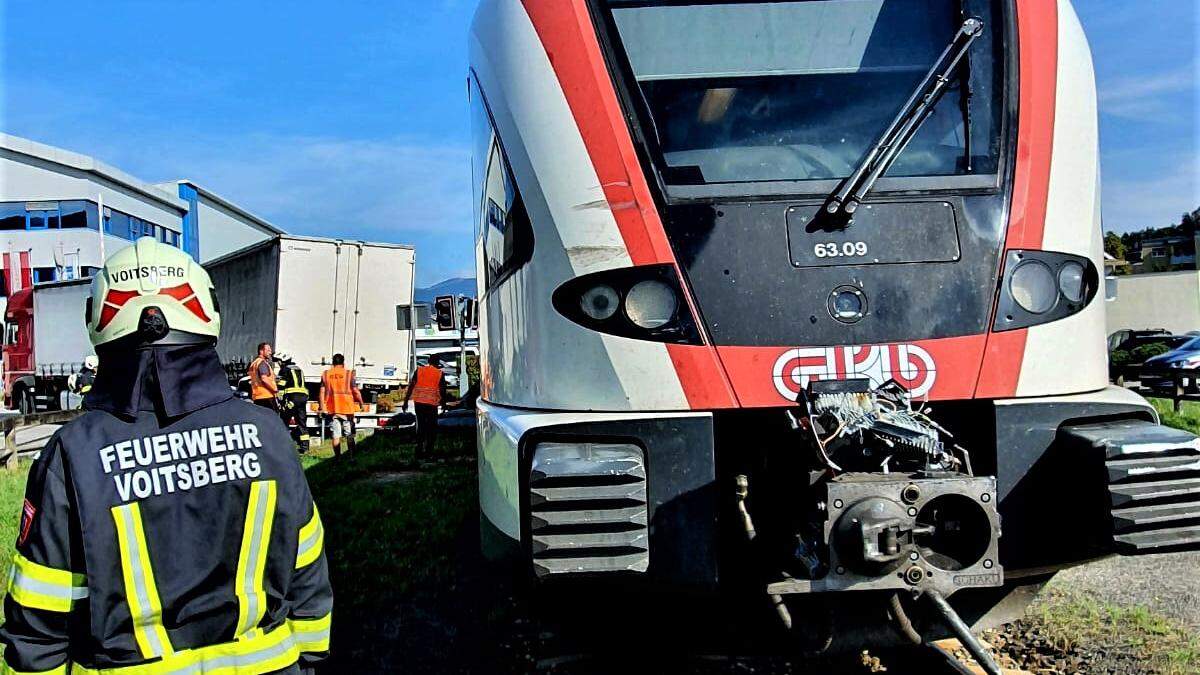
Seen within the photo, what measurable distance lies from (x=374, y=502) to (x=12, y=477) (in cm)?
551

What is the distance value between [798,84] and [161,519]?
270 cm

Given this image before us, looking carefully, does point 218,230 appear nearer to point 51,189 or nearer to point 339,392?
point 51,189

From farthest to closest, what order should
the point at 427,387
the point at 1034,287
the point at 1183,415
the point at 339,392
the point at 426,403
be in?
the point at 339,392 < the point at 427,387 < the point at 426,403 < the point at 1183,415 < the point at 1034,287

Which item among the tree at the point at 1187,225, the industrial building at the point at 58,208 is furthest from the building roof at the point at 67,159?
the tree at the point at 1187,225

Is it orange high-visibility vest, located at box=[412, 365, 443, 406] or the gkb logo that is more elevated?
the gkb logo

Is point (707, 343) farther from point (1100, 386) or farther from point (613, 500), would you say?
point (1100, 386)

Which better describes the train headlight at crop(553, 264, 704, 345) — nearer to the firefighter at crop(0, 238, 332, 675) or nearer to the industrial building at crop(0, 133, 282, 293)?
the firefighter at crop(0, 238, 332, 675)

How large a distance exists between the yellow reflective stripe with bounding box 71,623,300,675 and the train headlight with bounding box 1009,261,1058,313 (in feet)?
8.51

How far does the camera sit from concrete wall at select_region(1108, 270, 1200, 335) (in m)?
39.8

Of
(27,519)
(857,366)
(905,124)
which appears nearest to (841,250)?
(857,366)

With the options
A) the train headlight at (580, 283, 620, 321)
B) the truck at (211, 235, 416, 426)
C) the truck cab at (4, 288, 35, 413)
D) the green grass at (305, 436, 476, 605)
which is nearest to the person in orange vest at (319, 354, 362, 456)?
the green grass at (305, 436, 476, 605)

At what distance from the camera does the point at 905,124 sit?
3367 mm

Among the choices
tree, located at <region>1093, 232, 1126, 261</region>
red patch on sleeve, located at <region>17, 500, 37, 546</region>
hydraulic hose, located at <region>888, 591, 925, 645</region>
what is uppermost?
tree, located at <region>1093, 232, 1126, 261</region>

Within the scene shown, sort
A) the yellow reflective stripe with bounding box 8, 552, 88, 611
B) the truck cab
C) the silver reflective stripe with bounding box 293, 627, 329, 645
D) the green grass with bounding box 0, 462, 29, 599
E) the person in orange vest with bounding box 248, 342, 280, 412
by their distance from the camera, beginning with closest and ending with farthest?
the yellow reflective stripe with bounding box 8, 552, 88, 611 → the silver reflective stripe with bounding box 293, 627, 329, 645 → the green grass with bounding box 0, 462, 29, 599 → the person in orange vest with bounding box 248, 342, 280, 412 → the truck cab
